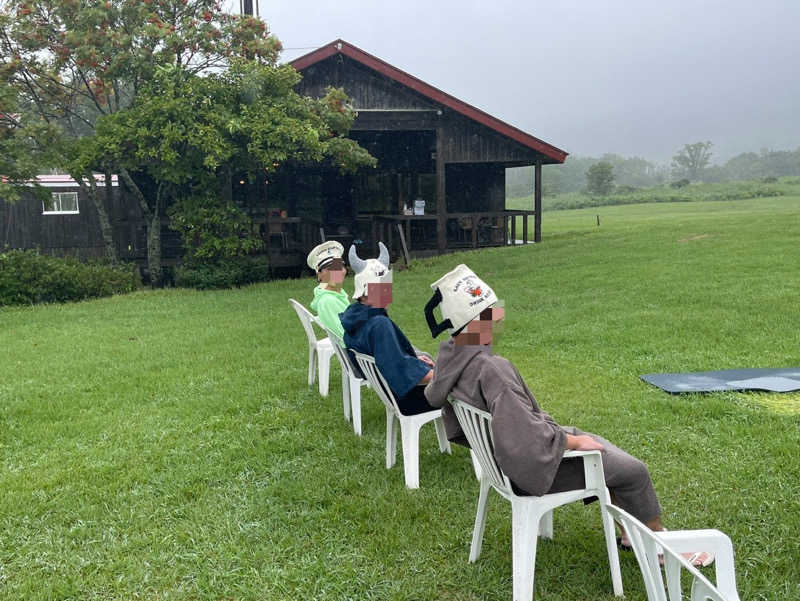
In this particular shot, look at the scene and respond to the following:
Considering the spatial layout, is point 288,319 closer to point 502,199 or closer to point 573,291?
point 573,291

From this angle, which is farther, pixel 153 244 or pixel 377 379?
pixel 153 244

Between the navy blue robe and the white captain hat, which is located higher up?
the white captain hat

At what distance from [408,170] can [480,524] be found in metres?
17.4

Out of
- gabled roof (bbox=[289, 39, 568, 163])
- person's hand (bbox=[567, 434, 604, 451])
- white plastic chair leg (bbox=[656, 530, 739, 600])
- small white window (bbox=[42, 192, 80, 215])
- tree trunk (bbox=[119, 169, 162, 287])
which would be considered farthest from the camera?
small white window (bbox=[42, 192, 80, 215])

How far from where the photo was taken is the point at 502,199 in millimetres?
21625

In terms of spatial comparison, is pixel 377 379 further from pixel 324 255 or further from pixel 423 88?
pixel 423 88

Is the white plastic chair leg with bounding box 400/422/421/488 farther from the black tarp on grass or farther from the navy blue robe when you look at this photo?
the black tarp on grass

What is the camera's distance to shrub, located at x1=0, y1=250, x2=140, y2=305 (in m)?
13.1

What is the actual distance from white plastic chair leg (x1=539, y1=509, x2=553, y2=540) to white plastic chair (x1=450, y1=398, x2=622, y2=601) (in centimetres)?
50

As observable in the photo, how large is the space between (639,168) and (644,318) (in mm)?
168439

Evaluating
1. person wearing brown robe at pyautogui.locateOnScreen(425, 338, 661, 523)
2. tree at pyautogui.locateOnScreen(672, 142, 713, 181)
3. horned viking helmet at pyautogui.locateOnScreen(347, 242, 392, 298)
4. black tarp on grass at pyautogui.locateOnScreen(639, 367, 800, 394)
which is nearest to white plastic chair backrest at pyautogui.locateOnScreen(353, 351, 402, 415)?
horned viking helmet at pyautogui.locateOnScreen(347, 242, 392, 298)

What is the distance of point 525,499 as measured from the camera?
118 inches

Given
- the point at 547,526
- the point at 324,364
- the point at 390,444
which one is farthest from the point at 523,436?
the point at 324,364

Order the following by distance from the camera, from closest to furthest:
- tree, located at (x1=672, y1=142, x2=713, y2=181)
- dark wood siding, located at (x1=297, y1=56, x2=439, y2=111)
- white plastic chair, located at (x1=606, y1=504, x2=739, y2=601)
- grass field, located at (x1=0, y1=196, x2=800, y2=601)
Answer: white plastic chair, located at (x1=606, y1=504, x2=739, y2=601), grass field, located at (x1=0, y1=196, x2=800, y2=601), dark wood siding, located at (x1=297, y1=56, x2=439, y2=111), tree, located at (x1=672, y1=142, x2=713, y2=181)
